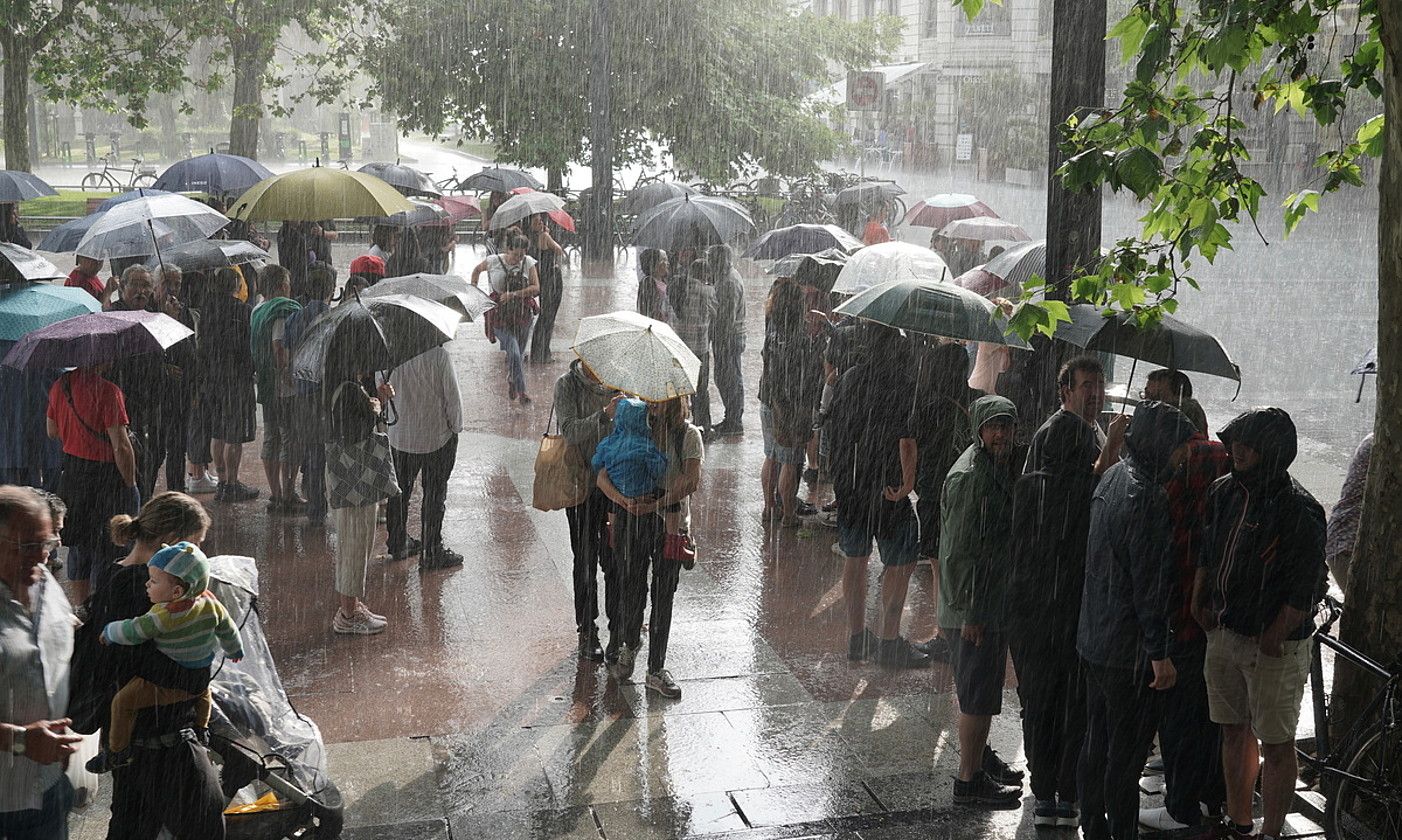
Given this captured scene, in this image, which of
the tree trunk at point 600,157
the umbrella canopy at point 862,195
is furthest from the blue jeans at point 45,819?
the tree trunk at point 600,157

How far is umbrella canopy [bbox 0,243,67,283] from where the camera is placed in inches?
341

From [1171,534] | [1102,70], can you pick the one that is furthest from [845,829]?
[1102,70]

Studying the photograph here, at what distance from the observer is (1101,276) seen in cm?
582

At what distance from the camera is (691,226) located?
1265 cm

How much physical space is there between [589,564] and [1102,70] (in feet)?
11.9

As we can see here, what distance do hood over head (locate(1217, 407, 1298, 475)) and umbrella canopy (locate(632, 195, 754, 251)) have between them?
7.84m

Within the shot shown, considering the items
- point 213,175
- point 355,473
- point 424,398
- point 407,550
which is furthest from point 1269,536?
point 213,175

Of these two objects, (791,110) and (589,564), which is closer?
(589,564)

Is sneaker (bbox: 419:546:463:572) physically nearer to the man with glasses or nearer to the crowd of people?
the crowd of people

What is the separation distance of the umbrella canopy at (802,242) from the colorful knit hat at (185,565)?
8.09 meters

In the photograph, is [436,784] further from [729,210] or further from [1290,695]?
[729,210]

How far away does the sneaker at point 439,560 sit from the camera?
348 inches

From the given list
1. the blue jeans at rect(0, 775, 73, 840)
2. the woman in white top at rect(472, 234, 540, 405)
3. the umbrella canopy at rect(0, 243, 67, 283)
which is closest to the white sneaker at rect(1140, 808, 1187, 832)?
the blue jeans at rect(0, 775, 73, 840)

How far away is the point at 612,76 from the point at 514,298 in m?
14.1
